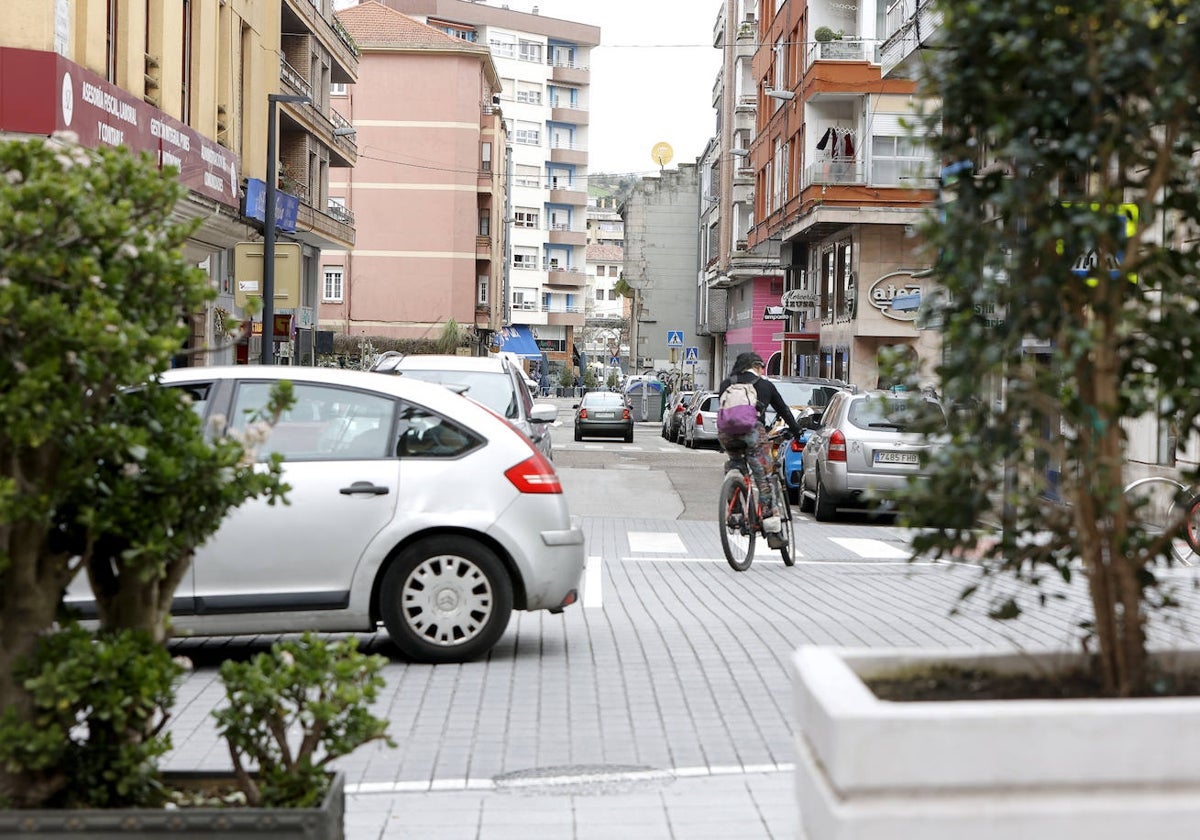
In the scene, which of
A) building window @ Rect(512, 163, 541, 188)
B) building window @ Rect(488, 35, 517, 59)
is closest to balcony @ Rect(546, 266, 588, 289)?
building window @ Rect(512, 163, 541, 188)

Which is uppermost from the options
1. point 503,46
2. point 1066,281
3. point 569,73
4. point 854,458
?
point 503,46

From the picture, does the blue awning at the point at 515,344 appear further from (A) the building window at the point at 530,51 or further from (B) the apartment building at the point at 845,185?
(A) the building window at the point at 530,51

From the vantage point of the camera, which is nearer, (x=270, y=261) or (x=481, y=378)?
(x=481, y=378)

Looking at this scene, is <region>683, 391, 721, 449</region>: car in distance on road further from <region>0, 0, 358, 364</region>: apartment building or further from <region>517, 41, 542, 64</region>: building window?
<region>517, 41, 542, 64</region>: building window

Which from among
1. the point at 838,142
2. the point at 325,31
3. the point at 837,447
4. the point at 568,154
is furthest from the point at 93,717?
the point at 568,154

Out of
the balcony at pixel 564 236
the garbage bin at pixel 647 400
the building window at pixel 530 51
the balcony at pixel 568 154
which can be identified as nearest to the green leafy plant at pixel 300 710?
the garbage bin at pixel 647 400

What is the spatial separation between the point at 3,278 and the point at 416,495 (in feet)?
16.0

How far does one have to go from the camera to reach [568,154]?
124 m

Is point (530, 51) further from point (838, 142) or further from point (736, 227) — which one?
point (838, 142)

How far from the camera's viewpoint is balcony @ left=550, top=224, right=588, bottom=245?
396 feet

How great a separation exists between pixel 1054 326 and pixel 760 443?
10515mm

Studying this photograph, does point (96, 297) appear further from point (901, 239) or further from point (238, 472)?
point (901, 239)

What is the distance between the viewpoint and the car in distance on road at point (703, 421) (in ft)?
143

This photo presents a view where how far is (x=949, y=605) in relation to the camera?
11922 mm
